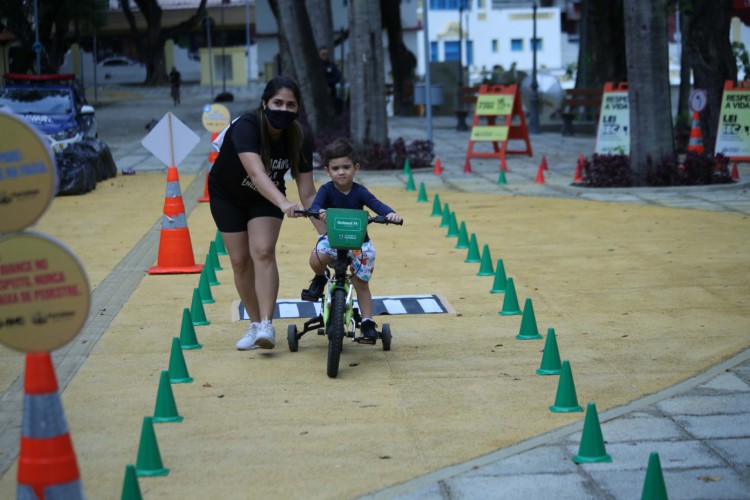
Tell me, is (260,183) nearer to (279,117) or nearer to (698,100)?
(279,117)

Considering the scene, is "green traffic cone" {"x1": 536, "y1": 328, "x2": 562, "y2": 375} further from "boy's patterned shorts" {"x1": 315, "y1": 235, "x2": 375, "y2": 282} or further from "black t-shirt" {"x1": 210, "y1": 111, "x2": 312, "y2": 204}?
"black t-shirt" {"x1": 210, "y1": 111, "x2": 312, "y2": 204}

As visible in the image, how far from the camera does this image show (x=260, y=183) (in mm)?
7762

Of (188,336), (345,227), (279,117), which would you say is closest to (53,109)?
(188,336)

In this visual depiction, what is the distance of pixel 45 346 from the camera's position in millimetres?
4398

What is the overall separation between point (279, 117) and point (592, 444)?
10.2 ft

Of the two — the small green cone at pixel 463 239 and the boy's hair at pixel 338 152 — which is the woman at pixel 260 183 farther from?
the small green cone at pixel 463 239

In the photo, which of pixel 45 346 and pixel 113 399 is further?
pixel 113 399

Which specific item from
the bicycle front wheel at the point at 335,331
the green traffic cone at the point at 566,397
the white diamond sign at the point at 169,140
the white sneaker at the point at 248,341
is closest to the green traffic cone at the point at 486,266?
the white diamond sign at the point at 169,140

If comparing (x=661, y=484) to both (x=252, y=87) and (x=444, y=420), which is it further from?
(x=252, y=87)

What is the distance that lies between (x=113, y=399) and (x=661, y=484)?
11.3 feet

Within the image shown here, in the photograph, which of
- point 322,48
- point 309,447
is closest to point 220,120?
point 322,48

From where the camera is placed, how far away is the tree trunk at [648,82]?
17.4 m

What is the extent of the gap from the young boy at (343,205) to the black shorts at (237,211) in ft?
1.43

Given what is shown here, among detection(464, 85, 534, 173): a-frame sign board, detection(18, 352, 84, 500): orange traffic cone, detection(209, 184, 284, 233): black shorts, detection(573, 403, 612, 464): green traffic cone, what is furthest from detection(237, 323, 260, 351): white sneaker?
detection(464, 85, 534, 173): a-frame sign board
